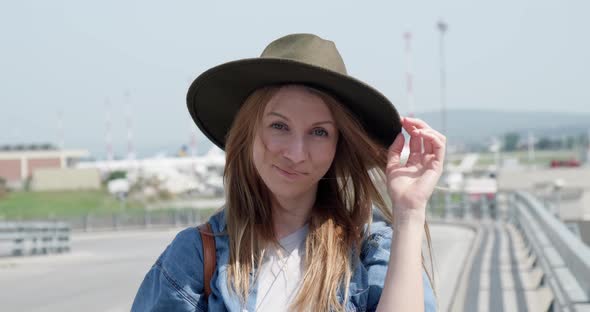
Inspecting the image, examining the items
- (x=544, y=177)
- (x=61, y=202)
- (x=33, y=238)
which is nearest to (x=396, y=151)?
(x=33, y=238)

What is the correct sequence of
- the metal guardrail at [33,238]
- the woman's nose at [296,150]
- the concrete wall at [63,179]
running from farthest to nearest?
the concrete wall at [63,179] < the metal guardrail at [33,238] < the woman's nose at [296,150]

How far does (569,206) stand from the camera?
97.9ft

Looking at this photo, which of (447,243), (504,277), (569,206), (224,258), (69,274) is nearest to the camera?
(224,258)

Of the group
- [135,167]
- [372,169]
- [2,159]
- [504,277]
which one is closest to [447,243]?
[504,277]

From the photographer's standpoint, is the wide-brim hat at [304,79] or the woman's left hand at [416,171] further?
the wide-brim hat at [304,79]

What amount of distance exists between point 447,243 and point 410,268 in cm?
1998

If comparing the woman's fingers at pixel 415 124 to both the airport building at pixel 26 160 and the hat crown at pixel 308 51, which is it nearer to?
the hat crown at pixel 308 51

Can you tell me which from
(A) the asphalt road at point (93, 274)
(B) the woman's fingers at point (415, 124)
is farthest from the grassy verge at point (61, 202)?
(B) the woman's fingers at point (415, 124)

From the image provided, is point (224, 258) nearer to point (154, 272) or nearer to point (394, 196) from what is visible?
point (154, 272)

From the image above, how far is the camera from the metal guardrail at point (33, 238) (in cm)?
2495

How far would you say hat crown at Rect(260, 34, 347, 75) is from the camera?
3003mm

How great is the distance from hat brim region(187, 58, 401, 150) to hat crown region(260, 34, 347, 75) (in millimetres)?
33

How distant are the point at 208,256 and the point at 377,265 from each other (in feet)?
1.52

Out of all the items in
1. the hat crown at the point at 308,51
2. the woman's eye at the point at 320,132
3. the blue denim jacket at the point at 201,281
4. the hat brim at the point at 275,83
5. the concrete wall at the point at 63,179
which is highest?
the hat crown at the point at 308,51
